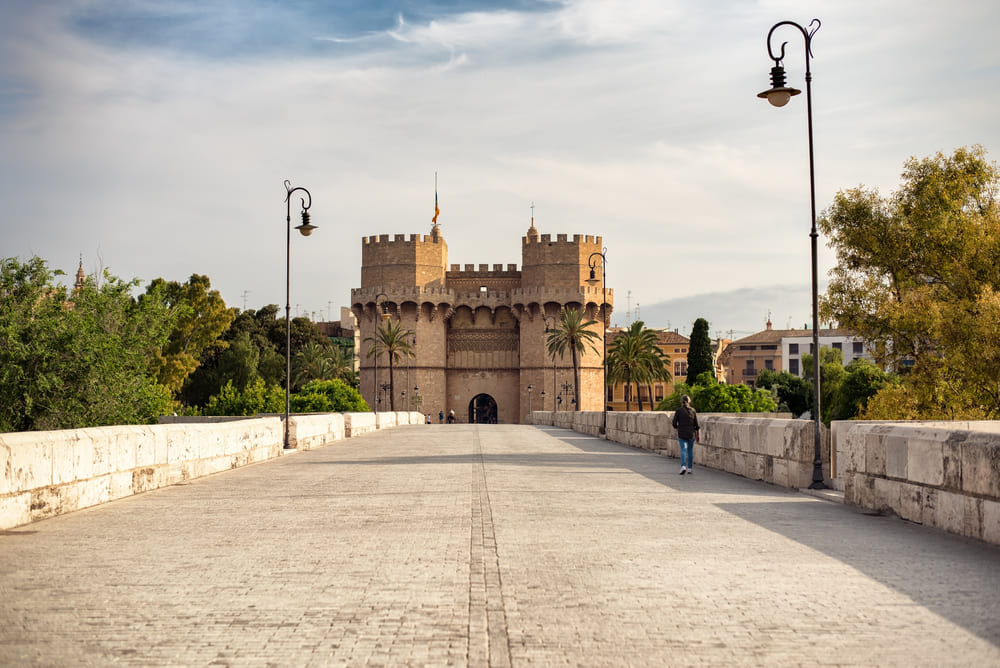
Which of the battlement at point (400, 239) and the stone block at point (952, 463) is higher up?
the battlement at point (400, 239)

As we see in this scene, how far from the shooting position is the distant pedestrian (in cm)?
1427

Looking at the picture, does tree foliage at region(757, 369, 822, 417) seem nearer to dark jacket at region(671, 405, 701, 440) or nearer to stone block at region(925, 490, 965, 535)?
dark jacket at region(671, 405, 701, 440)

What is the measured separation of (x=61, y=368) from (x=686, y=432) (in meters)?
15.8

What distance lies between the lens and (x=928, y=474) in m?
8.02

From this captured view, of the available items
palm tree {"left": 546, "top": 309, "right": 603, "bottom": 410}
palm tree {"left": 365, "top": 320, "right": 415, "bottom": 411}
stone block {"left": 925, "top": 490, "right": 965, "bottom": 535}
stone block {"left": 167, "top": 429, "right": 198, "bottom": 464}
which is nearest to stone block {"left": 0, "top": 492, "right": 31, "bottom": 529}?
stone block {"left": 167, "top": 429, "right": 198, "bottom": 464}

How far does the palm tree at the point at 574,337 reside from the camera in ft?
236

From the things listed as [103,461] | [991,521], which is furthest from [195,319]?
[991,521]

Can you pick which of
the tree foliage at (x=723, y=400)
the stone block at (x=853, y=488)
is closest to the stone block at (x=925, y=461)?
the stone block at (x=853, y=488)

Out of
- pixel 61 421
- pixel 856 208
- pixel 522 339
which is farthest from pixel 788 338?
pixel 61 421

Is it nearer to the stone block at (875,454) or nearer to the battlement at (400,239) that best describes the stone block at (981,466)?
the stone block at (875,454)

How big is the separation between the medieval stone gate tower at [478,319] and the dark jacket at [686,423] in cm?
6168

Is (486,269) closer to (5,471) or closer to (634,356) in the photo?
(634,356)

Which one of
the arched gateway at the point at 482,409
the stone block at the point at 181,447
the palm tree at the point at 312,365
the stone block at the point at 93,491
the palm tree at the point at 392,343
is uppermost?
the palm tree at the point at 392,343

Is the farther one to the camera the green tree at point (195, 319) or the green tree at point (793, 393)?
the green tree at point (793, 393)
